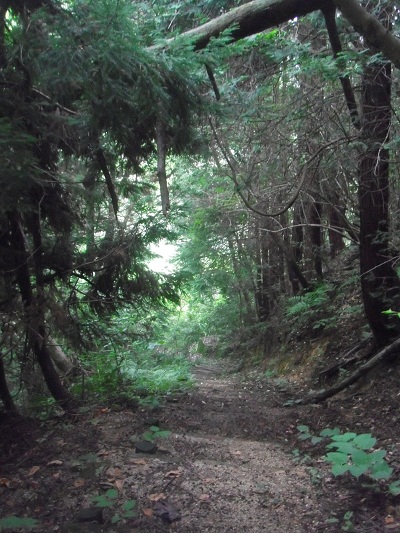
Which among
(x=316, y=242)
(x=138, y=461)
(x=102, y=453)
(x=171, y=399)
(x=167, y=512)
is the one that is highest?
(x=316, y=242)

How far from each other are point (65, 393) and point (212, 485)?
295 centimetres

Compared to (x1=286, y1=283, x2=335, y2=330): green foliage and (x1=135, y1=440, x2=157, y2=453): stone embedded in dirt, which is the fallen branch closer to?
(x1=135, y1=440, x2=157, y2=453): stone embedded in dirt

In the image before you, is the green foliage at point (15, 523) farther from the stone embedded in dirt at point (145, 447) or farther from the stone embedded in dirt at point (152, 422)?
the stone embedded in dirt at point (152, 422)

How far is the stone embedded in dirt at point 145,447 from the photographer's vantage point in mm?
4750

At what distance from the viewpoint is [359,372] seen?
654 centimetres

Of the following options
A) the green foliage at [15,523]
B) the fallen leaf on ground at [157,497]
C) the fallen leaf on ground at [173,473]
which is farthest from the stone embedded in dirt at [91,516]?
the fallen leaf on ground at [173,473]

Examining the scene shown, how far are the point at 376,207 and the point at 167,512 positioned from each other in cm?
489

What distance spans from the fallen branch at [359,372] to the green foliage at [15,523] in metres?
4.60

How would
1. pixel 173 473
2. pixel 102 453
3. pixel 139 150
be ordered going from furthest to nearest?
pixel 139 150, pixel 102 453, pixel 173 473

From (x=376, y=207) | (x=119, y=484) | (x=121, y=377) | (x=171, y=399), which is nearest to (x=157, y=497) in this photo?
(x=119, y=484)

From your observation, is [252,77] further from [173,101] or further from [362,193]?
[173,101]

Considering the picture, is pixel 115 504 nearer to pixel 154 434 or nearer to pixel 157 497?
pixel 157 497

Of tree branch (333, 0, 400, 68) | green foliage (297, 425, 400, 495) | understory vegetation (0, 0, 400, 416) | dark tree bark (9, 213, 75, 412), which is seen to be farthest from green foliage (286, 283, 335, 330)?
tree branch (333, 0, 400, 68)

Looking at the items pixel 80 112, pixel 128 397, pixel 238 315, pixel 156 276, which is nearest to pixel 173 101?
pixel 80 112
